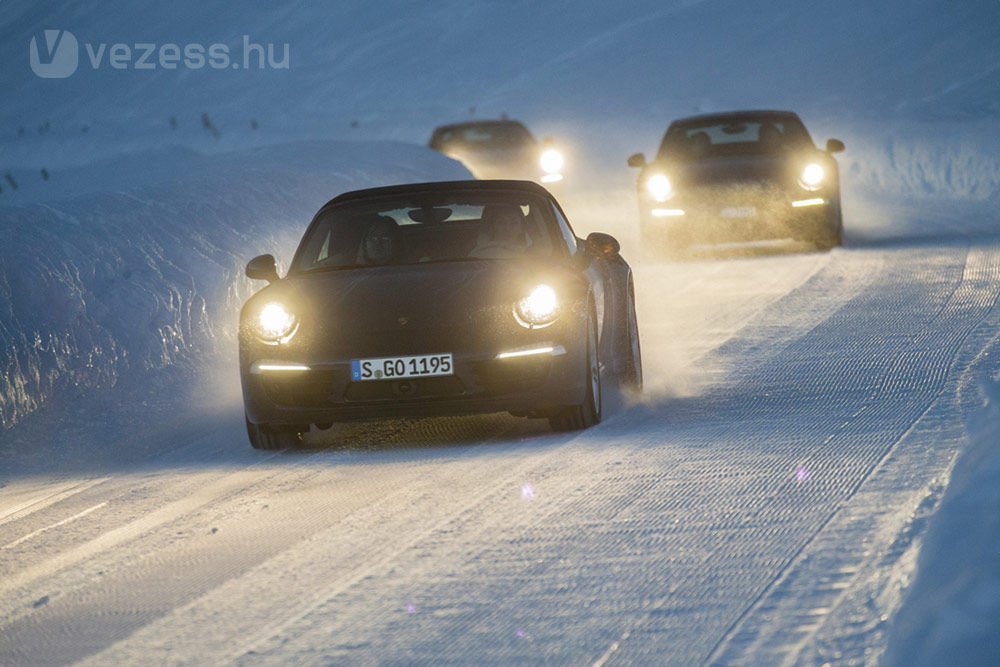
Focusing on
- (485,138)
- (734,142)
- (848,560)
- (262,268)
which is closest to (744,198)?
(734,142)

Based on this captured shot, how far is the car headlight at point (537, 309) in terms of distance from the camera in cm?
819

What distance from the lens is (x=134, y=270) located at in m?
13.5

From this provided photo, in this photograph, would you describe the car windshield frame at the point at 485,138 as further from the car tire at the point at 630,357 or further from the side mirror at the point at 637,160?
the car tire at the point at 630,357

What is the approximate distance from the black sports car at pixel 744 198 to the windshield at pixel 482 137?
9.54m

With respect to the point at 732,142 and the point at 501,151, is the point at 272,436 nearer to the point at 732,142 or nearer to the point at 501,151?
the point at 732,142

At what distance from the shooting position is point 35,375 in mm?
10969

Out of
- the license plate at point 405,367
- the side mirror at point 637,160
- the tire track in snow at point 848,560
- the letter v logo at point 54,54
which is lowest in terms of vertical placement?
the tire track in snow at point 848,560

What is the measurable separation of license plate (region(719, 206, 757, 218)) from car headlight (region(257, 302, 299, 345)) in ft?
35.6

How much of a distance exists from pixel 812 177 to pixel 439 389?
11.4m

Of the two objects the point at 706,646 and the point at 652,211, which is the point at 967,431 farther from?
the point at 652,211

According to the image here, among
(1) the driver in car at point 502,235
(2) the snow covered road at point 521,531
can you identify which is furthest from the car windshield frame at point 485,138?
(1) the driver in car at point 502,235

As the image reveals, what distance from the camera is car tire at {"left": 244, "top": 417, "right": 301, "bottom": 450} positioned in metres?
8.46

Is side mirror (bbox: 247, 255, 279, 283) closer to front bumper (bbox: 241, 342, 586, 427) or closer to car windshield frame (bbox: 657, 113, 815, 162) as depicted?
front bumper (bbox: 241, 342, 586, 427)

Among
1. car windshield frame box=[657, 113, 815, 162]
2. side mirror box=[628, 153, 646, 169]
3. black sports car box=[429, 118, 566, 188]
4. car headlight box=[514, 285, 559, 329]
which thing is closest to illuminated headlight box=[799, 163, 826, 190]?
car windshield frame box=[657, 113, 815, 162]
